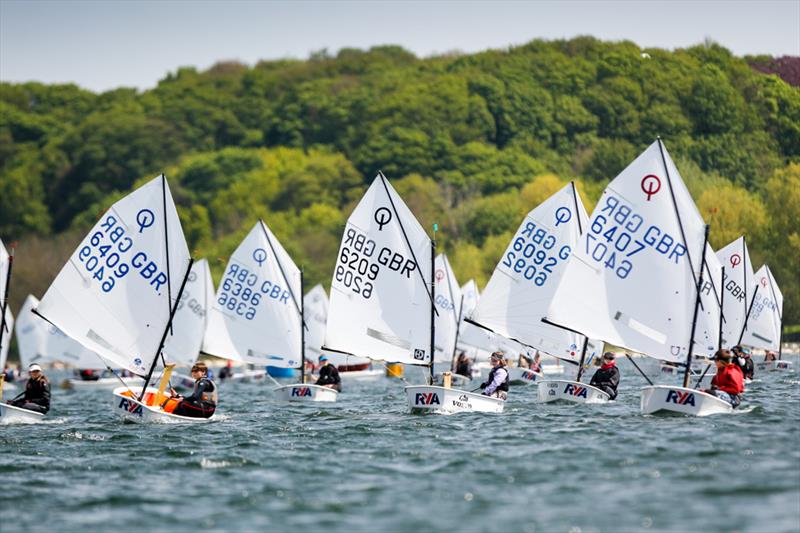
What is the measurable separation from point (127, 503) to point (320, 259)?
97623 mm

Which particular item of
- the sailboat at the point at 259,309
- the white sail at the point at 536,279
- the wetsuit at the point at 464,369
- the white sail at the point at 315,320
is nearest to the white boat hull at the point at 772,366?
the wetsuit at the point at 464,369

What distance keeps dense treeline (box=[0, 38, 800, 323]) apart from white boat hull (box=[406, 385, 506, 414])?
49.8 meters

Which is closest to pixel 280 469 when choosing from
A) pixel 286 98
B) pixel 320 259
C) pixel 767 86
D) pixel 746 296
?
pixel 746 296

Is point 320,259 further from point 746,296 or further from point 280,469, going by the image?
point 280,469

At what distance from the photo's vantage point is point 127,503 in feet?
63.5

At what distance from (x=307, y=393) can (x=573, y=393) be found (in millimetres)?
9655

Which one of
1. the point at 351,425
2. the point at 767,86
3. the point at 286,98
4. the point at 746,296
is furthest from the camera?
the point at 286,98

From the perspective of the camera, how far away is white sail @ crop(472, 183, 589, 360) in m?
41.2

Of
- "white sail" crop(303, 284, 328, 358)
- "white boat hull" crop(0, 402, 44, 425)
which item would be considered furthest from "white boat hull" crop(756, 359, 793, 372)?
"white boat hull" crop(0, 402, 44, 425)

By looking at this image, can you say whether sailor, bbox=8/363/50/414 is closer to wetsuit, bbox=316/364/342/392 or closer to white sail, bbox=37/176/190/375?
white sail, bbox=37/176/190/375

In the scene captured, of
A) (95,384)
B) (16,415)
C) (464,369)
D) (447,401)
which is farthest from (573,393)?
(95,384)

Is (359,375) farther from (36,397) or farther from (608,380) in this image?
(36,397)

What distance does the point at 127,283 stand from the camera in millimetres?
33438

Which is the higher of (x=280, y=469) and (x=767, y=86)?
(x=767, y=86)
